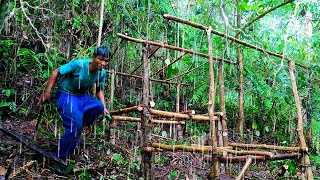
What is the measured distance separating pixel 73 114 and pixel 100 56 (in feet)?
2.75

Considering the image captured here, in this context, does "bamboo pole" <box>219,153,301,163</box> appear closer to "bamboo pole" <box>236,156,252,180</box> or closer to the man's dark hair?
"bamboo pole" <box>236,156,252,180</box>

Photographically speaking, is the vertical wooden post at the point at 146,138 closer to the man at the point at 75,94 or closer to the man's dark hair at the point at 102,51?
the man's dark hair at the point at 102,51

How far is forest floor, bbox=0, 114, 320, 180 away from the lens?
14.1 feet

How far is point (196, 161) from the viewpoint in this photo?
552cm

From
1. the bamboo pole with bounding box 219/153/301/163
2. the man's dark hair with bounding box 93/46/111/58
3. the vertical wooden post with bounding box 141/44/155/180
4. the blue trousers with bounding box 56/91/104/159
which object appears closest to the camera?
the bamboo pole with bounding box 219/153/301/163

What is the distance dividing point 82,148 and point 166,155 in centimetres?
139

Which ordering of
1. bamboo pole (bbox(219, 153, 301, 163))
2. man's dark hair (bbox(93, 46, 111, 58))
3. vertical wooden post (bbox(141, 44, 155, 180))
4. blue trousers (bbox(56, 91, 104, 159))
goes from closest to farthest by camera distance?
1. bamboo pole (bbox(219, 153, 301, 163))
2. vertical wooden post (bbox(141, 44, 155, 180))
3. man's dark hair (bbox(93, 46, 111, 58))
4. blue trousers (bbox(56, 91, 104, 159))

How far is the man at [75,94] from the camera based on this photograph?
4.35 metres

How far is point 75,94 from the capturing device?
15.2 feet

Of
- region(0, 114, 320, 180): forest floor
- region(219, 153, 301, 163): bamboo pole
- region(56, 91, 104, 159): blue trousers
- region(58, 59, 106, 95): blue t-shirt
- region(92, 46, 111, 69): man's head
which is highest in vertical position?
region(92, 46, 111, 69): man's head

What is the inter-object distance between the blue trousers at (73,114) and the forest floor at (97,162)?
277 mm

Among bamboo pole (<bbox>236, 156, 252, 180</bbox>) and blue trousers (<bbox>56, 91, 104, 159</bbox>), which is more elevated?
blue trousers (<bbox>56, 91, 104, 159</bbox>)

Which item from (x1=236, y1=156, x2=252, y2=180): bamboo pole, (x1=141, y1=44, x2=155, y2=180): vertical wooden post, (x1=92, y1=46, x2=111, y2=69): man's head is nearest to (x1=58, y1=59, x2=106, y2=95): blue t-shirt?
(x1=92, y1=46, x2=111, y2=69): man's head

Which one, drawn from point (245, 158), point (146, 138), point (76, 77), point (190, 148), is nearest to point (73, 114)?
point (76, 77)
